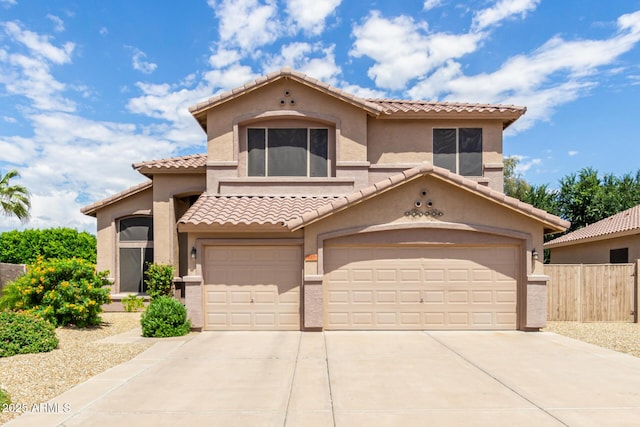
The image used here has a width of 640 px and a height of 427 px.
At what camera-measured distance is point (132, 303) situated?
15.8 metres

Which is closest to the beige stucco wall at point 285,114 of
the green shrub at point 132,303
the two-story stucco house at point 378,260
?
the two-story stucco house at point 378,260

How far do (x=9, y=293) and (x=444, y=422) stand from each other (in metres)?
13.0

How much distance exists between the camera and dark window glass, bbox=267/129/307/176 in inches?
569

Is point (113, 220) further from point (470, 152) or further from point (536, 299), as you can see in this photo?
point (536, 299)

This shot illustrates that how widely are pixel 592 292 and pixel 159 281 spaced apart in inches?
567

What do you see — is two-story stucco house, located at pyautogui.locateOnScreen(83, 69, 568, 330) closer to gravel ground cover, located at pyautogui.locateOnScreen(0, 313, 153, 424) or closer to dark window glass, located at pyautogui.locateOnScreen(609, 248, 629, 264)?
gravel ground cover, located at pyautogui.locateOnScreen(0, 313, 153, 424)

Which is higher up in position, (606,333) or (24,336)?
(24,336)

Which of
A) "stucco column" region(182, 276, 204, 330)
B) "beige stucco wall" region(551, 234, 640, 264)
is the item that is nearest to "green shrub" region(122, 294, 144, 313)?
"stucco column" region(182, 276, 204, 330)

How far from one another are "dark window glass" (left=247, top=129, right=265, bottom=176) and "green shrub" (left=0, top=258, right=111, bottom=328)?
18.9ft

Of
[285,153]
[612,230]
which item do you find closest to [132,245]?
[285,153]

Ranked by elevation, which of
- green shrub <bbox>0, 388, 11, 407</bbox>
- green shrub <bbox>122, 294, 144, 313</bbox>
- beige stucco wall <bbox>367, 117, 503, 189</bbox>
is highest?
beige stucco wall <bbox>367, 117, 503, 189</bbox>

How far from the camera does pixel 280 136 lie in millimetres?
14492

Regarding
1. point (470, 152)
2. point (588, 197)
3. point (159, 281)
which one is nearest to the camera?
point (159, 281)

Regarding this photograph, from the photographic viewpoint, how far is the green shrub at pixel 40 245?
75.9ft
